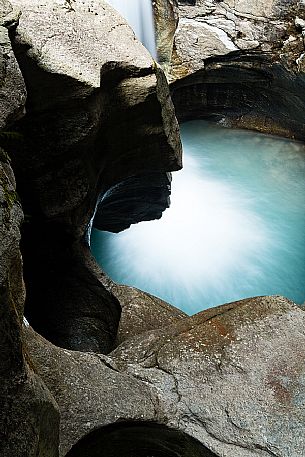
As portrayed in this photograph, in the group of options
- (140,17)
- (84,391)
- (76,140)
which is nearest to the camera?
(84,391)

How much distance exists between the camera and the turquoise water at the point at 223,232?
874cm

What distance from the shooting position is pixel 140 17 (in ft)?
33.6

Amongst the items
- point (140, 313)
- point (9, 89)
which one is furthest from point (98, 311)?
point (9, 89)

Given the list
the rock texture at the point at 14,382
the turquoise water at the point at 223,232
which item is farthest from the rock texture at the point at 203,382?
the turquoise water at the point at 223,232

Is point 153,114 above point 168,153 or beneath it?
above

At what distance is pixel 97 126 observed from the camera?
14.4ft

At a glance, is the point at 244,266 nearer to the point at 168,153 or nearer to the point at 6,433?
the point at 168,153

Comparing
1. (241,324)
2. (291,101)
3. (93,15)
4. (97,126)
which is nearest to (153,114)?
(97,126)

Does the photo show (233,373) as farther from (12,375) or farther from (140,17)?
(140,17)

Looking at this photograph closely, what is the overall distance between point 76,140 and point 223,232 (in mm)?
6213

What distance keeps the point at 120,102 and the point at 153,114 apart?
0.41 meters

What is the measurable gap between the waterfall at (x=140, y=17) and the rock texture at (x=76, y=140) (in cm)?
503

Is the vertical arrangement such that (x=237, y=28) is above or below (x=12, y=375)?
above

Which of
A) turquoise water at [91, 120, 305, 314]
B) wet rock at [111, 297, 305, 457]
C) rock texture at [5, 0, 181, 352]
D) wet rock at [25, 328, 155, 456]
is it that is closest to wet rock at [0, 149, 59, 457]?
wet rock at [25, 328, 155, 456]
